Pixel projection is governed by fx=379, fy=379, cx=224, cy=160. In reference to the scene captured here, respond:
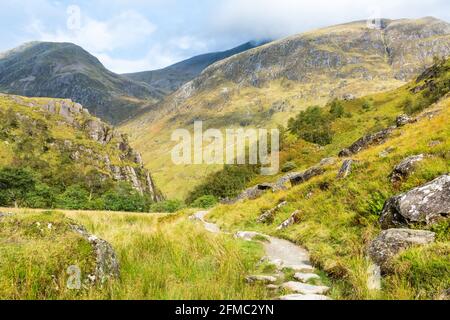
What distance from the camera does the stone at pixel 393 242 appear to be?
10133mm

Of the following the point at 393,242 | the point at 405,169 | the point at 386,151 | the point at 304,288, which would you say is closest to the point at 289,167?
the point at 386,151

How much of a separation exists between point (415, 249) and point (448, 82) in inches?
4803

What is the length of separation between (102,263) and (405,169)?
46.2 ft

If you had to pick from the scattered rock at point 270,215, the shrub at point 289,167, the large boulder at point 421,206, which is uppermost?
the large boulder at point 421,206

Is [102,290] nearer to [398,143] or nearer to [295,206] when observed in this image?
[295,206]

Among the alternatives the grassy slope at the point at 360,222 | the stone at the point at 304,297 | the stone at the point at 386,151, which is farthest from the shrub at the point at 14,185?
the stone at the point at 304,297

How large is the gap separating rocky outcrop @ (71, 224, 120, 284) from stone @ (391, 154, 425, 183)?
13249 millimetres

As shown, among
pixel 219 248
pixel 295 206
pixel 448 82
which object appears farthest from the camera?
pixel 448 82

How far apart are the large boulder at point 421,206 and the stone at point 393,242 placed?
1.53 meters

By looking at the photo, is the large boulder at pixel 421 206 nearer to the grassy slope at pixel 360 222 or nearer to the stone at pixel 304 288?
the grassy slope at pixel 360 222

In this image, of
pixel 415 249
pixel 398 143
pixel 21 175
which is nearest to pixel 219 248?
pixel 415 249

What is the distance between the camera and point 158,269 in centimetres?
948
